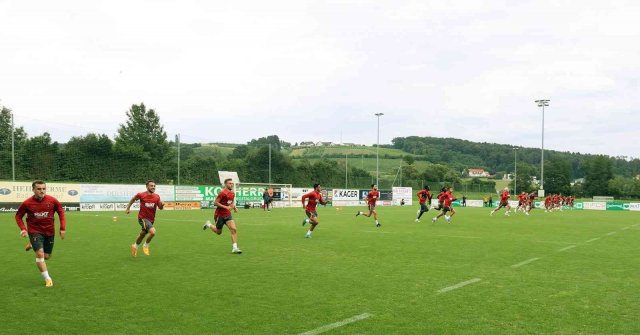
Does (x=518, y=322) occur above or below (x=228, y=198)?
below

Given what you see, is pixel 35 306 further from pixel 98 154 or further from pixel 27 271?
pixel 98 154

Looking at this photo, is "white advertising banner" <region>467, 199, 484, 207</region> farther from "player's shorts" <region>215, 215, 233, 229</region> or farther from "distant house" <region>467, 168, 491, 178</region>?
"distant house" <region>467, 168, 491, 178</region>

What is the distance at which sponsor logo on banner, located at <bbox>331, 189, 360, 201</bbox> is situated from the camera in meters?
56.0

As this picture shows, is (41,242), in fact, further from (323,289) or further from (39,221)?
(323,289)

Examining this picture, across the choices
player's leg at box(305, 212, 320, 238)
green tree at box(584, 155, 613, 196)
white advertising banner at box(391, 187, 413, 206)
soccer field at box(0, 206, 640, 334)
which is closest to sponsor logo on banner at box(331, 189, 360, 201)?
white advertising banner at box(391, 187, 413, 206)

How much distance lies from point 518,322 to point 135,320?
17.0 feet

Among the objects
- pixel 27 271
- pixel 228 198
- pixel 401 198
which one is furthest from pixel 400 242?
pixel 401 198

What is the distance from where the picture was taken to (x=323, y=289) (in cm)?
918

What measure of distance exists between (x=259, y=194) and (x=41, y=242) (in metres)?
39.3

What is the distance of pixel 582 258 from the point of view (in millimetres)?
13750

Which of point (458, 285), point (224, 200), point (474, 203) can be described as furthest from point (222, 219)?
point (474, 203)

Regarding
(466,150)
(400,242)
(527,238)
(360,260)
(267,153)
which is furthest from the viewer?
(466,150)

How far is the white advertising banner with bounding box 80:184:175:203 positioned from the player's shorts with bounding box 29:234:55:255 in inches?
1145

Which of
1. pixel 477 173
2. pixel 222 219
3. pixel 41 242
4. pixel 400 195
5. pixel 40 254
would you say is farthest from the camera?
pixel 477 173
